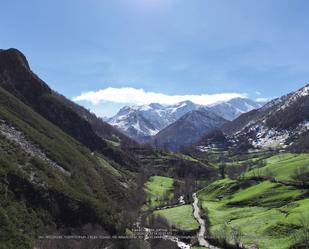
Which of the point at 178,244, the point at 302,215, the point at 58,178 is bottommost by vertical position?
the point at 178,244

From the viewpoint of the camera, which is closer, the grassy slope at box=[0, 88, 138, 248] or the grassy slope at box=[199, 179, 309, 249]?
the grassy slope at box=[0, 88, 138, 248]

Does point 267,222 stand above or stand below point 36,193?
below

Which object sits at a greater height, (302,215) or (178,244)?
(302,215)

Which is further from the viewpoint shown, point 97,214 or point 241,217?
point 241,217

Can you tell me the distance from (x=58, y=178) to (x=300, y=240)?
83.9 metres

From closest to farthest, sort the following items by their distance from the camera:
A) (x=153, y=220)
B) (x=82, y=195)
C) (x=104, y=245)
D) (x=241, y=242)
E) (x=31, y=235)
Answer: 1. (x=31, y=235)
2. (x=104, y=245)
3. (x=241, y=242)
4. (x=82, y=195)
5. (x=153, y=220)

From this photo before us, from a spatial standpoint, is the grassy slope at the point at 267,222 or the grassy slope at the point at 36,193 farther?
the grassy slope at the point at 267,222


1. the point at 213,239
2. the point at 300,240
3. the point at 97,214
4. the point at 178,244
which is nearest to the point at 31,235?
the point at 97,214

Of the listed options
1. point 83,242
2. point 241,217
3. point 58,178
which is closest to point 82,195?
point 58,178

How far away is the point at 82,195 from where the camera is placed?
15775 centimetres

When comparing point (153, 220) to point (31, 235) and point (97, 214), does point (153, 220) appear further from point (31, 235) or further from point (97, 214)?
point (31, 235)

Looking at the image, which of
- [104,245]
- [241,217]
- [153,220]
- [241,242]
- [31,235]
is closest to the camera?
[31,235]

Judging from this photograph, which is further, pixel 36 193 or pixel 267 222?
pixel 267 222

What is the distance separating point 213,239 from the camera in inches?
5920
